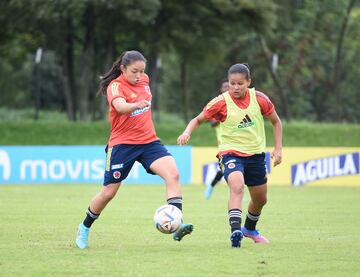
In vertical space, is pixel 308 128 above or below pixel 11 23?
below

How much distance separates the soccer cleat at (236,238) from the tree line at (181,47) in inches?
880

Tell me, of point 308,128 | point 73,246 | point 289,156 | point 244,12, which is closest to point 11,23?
point 244,12

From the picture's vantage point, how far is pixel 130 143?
1039cm

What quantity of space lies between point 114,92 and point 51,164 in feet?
53.3

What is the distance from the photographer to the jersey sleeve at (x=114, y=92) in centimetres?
1023

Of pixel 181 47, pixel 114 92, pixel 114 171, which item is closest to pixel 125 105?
pixel 114 92

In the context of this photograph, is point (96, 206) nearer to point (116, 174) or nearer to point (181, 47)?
point (116, 174)

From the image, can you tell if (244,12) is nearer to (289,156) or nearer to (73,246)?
(289,156)

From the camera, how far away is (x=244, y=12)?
36188mm

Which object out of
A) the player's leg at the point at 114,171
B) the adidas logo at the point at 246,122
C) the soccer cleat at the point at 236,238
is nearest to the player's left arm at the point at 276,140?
the adidas logo at the point at 246,122

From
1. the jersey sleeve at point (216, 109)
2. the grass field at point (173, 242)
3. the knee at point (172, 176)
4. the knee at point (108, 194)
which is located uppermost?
the jersey sleeve at point (216, 109)

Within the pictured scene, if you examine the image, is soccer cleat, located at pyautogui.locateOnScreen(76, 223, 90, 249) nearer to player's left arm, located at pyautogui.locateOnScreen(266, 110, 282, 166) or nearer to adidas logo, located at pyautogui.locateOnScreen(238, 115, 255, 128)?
adidas logo, located at pyautogui.locateOnScreen(238, 115, 255, 128)

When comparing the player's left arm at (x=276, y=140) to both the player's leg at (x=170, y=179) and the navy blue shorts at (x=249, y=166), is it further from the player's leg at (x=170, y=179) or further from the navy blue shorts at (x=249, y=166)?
the player's leg at (x=170, y=179)

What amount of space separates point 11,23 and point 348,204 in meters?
20.8
